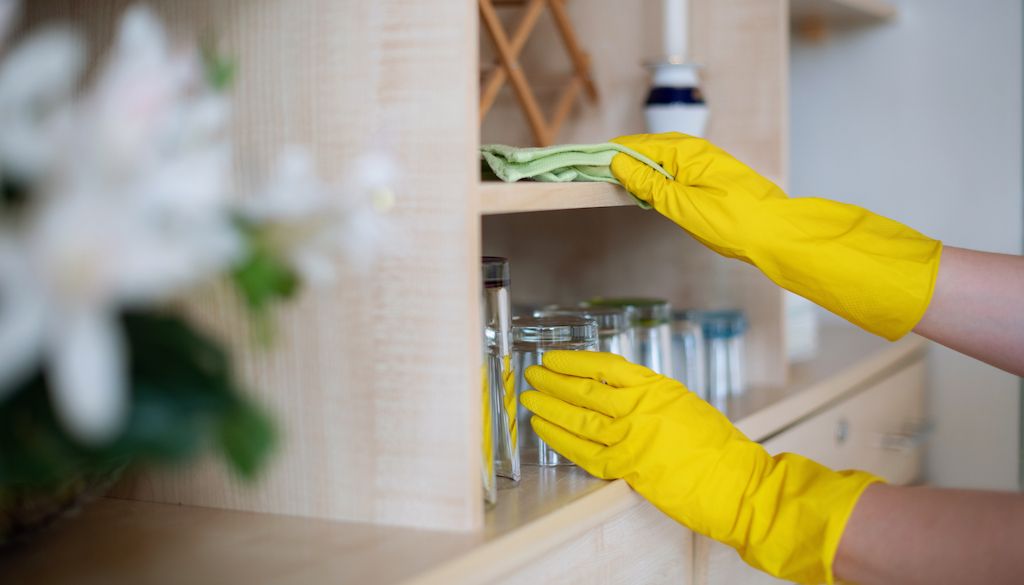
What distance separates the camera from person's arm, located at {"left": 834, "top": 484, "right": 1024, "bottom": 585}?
81cm

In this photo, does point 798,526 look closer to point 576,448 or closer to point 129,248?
point 576,448

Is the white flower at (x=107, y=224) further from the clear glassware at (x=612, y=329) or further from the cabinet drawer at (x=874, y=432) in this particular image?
the cabinet drawer at (x=874, y=432)

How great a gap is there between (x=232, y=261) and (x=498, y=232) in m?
1.01

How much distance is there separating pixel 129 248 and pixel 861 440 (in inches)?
49.2

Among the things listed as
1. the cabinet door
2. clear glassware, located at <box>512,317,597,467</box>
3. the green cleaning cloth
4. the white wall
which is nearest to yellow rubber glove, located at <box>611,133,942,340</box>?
the green cleaning cloth

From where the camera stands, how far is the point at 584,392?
877mm

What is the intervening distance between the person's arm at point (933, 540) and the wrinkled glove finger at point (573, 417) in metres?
0.20

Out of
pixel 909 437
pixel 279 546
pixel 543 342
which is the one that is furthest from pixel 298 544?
pixel 909 437

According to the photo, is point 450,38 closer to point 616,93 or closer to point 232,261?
point 232,261

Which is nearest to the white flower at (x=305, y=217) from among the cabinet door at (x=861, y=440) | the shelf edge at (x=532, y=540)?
the shelf edge at (x=532, y=540)

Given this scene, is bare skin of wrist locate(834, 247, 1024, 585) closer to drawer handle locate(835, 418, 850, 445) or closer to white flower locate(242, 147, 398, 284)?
drawer handle locate(835, 418, 850, 445)

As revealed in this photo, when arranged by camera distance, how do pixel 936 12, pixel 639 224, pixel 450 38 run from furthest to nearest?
pixel 936 12
pixel 639 224
pixel 450 38

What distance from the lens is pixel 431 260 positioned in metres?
0.69

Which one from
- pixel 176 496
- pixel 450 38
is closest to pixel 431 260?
pixel 450 38
